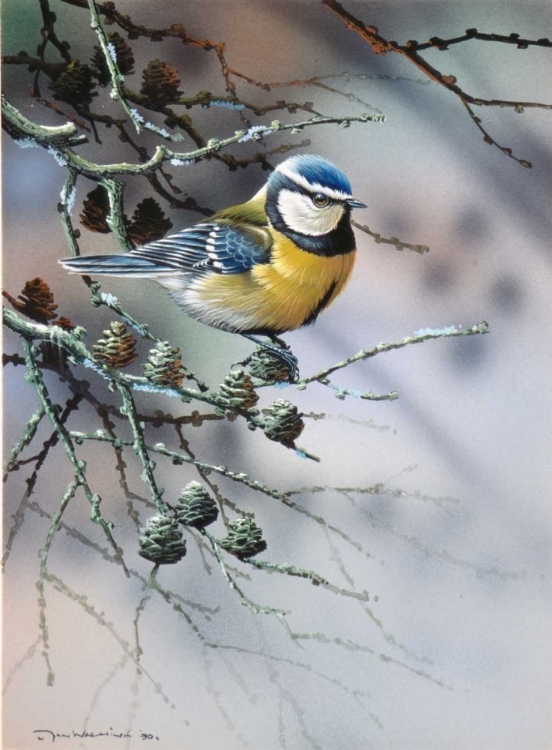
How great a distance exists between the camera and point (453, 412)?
1.11 meters

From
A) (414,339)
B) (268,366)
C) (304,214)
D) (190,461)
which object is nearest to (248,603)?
(190,461)

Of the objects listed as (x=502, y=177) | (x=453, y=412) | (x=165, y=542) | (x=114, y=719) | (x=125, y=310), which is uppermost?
(x=502, y=177)

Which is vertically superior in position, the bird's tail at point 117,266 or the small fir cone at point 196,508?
the bird's tail at point 117,266

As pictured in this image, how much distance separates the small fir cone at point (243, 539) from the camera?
1079 mm

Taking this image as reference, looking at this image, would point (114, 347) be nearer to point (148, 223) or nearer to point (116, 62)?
point (148, 223)

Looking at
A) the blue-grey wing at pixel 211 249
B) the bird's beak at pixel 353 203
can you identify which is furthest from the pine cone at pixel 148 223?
the bird's beak at pixel 353 203

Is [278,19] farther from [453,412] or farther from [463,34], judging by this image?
[453,412]

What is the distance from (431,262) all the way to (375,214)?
102 millimetres

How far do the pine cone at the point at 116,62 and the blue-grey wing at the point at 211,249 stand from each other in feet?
0.77

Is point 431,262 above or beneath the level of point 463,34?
beneath

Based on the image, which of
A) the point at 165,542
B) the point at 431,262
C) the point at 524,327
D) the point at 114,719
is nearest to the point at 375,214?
the point at 431,262

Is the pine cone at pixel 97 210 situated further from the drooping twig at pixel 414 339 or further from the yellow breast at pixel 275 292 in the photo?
the drooping twig at pixel 414 339

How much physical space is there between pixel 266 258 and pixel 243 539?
38 cm

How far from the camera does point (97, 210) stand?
1.09 meters
